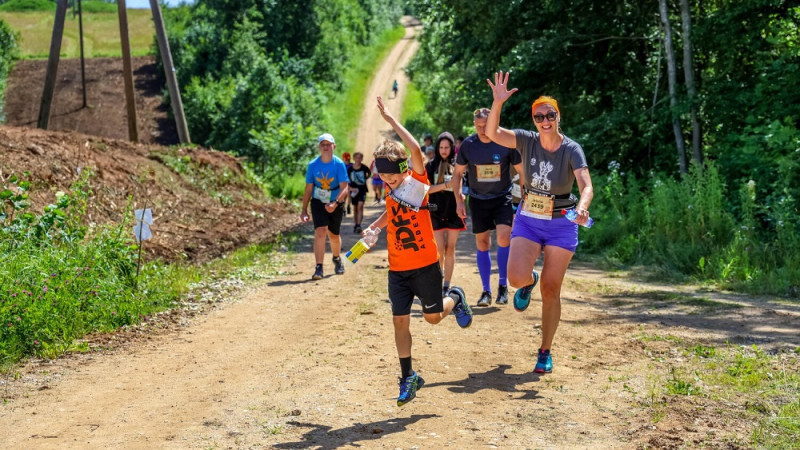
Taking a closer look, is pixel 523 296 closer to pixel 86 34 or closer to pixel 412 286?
pixel 412 286

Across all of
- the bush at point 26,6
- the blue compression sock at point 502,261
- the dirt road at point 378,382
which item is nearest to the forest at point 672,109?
the dirt road at point 378,382

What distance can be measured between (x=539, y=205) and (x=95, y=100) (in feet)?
150

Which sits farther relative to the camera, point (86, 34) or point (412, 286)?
point (86, 34)

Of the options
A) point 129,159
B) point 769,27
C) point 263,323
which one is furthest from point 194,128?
point 263,323

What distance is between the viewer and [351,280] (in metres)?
→ 13.2

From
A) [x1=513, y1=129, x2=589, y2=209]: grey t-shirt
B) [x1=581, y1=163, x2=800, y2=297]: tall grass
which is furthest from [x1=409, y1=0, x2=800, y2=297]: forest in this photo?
[x1=513, y1=129, x2=589, y2=209]: grey t-shirt

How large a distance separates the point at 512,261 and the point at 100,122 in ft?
136

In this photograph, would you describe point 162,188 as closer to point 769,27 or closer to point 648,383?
point 769,27

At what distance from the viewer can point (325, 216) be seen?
13.4 meters

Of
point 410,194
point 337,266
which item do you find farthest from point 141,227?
point 410,194

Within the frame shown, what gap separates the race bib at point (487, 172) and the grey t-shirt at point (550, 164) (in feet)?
7.36

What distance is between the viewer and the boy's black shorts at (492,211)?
1012 cm

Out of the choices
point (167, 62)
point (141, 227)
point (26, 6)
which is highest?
point (26, 6)

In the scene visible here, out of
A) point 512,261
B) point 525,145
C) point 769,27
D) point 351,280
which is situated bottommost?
point 351,280
